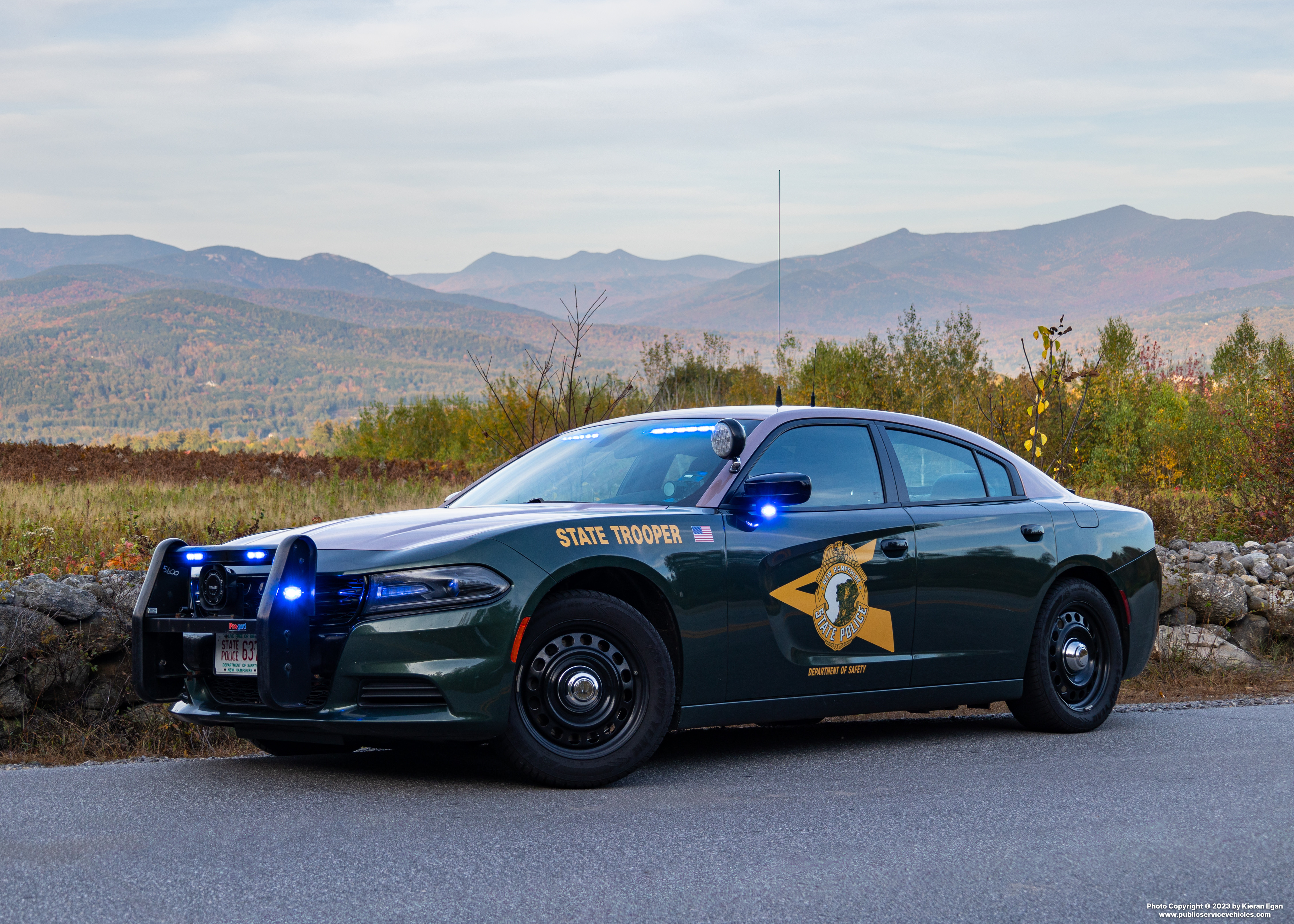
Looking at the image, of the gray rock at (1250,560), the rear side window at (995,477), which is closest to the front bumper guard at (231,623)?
the rear side window at (995,477)

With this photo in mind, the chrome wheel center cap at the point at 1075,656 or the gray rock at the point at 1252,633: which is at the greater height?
the chrome wheel center cap at the point at 1075,656

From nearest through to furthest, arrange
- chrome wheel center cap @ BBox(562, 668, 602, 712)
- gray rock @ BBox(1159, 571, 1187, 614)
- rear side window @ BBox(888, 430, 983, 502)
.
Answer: chrome wheel center cap @ BBox(562, 668, 602, 712) → rear side window @ BBox(888, 430, 983, 502) → gray rock @ BBox(1159, 571, 1187, 614)

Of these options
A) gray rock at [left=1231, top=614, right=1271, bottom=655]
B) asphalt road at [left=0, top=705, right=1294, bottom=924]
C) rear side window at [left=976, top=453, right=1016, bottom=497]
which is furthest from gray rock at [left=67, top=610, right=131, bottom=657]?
gray rock at [left=1231, top=614, right=1271, bottom=655]

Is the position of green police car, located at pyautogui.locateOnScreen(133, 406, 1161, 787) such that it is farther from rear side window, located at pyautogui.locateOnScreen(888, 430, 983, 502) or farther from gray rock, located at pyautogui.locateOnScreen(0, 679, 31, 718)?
gray rock, located at pyautogui.locateOnScreen(0, 679, 31, 718)

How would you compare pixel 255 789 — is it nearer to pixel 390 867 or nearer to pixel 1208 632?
pixel 390 867

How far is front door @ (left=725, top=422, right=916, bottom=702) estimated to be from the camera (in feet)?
19.8

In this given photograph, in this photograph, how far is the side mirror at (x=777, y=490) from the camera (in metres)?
5.98

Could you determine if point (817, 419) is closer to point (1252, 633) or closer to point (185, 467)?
point (1252, 633)

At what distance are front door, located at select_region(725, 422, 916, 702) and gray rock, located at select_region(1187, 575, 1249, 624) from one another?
612 cm

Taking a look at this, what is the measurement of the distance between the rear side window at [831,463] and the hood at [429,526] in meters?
0.79

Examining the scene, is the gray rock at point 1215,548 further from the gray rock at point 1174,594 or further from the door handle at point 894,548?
the door handle at point 894,548

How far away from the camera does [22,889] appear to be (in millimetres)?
4156

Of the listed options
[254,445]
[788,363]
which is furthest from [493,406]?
[788,363]

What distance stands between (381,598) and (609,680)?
3.30 ft
